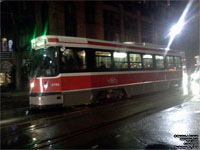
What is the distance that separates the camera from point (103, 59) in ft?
35.5

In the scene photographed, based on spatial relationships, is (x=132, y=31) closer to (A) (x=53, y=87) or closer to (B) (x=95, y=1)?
(B) (x=95, y=1)

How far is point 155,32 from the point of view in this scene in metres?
41.7

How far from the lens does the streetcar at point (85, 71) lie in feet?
29.2

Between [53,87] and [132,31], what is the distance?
29.0 meters

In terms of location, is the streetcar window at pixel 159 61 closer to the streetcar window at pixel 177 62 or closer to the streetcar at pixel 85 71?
the streetcar at pixel 85 71

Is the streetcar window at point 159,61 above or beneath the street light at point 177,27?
beneath

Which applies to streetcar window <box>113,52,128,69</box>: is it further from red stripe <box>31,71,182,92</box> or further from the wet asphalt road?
the wet asphalt road

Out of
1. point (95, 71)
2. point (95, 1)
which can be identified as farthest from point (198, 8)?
point (95, 71)

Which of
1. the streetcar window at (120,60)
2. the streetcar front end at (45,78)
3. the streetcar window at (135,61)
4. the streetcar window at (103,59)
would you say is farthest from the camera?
the streetcar window at (135,61)

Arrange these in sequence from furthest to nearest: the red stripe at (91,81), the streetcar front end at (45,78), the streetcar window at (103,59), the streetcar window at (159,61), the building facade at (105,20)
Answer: the building facade at (105,20) < the streetcar window at (159,61) < the streetcar window at (103,59) < the red stripe at (91,81) < the streetcar front end at (45,78)

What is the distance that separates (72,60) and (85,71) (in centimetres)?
87

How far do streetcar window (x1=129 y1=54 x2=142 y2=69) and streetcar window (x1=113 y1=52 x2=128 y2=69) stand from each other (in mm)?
473

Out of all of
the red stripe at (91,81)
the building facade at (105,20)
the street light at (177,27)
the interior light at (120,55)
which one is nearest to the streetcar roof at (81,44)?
the interior light at (120,55)

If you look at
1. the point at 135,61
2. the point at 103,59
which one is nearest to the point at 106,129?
the point at 103,59
